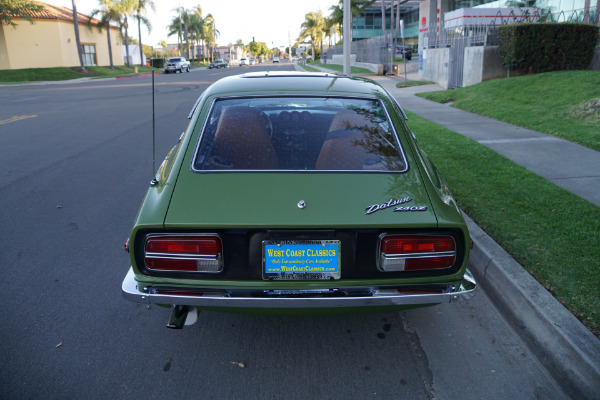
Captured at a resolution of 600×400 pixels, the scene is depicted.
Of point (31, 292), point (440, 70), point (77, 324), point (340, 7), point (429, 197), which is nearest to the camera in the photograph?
point (429, 197)

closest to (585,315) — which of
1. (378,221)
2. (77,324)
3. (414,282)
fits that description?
(414,282)

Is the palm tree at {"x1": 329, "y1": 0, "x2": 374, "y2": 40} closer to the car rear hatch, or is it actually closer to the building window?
the building window

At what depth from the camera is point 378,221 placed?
2.42m

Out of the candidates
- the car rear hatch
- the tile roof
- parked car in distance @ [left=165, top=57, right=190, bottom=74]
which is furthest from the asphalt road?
the tile roof

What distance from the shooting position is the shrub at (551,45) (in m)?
13.7

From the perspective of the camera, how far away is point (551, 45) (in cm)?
1384

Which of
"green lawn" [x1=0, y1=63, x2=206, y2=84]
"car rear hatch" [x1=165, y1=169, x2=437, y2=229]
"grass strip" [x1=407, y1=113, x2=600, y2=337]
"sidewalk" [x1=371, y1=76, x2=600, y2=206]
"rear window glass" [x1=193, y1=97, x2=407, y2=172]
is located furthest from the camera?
"green lawn" [x1=0, y1=63, x2=206, y2=84]

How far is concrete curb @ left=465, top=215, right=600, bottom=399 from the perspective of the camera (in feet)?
8.30

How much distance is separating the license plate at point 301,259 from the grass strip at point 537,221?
170cm

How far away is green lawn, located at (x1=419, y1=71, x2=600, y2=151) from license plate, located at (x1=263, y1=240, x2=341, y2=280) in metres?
6.78

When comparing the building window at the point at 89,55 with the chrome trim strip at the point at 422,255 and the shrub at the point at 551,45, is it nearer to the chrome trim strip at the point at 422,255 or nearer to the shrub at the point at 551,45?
the shrub at the point at 551,45

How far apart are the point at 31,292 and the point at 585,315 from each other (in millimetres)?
3936

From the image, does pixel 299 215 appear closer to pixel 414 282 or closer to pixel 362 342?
pixel 414 282

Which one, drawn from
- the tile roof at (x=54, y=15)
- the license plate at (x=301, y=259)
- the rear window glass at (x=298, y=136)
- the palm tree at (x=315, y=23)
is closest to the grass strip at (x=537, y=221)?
the rear window glass at (x=298, y=136)
